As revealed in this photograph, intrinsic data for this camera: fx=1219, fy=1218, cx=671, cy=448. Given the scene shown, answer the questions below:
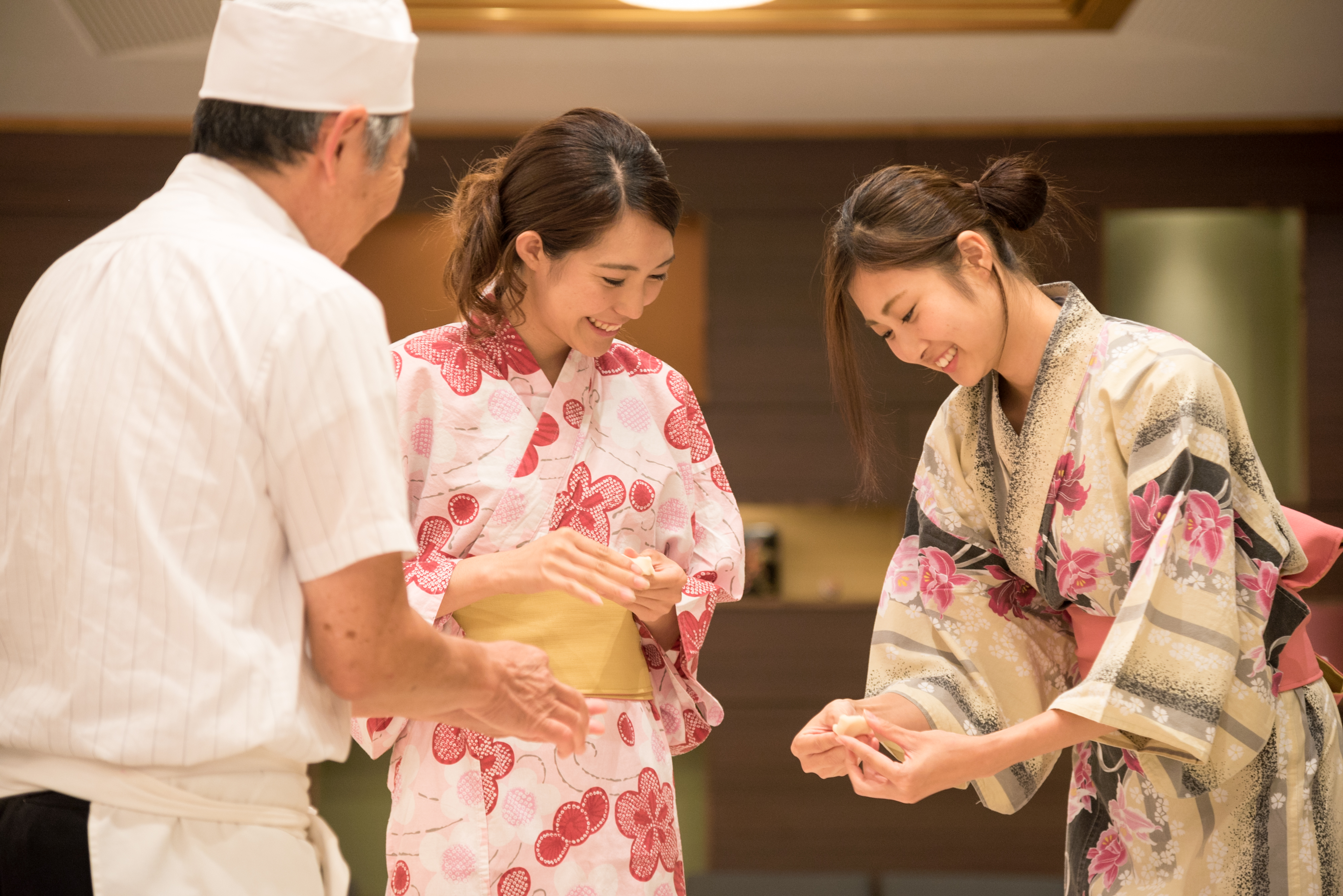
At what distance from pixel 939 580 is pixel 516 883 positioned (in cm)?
80

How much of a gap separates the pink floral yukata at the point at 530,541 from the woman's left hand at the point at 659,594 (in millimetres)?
34

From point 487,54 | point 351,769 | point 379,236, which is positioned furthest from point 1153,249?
point 351,769

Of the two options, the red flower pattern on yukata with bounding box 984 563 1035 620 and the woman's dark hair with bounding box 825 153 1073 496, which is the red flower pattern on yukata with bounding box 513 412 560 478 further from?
the red flower pattern on yukata with bounding box 984 563 1035 620

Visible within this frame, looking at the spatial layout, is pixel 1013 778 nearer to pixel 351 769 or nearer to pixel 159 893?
pixel 159 893

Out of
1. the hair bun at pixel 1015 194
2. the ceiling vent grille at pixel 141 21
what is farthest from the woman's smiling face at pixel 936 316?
the ceiling vent grille at pixel 141 21

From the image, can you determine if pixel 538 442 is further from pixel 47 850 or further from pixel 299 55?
pixel 47 850

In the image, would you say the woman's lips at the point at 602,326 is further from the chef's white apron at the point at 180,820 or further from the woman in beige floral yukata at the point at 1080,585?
the chef's white apron at the point at 180,820

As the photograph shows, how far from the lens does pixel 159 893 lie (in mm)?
1038

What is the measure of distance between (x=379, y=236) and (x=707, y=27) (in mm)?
1597

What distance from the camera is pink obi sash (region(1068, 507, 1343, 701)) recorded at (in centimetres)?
173

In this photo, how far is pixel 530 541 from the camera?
173 cm

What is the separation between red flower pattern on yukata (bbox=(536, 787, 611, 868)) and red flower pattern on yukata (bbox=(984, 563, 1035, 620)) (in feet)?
2.25

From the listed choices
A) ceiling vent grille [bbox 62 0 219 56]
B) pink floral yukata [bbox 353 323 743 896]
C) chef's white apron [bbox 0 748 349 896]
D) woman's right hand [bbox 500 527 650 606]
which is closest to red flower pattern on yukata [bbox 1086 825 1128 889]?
pink floral yukata [bbox 353 323 743 896]

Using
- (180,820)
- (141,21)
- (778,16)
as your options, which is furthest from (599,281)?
(141,21)
